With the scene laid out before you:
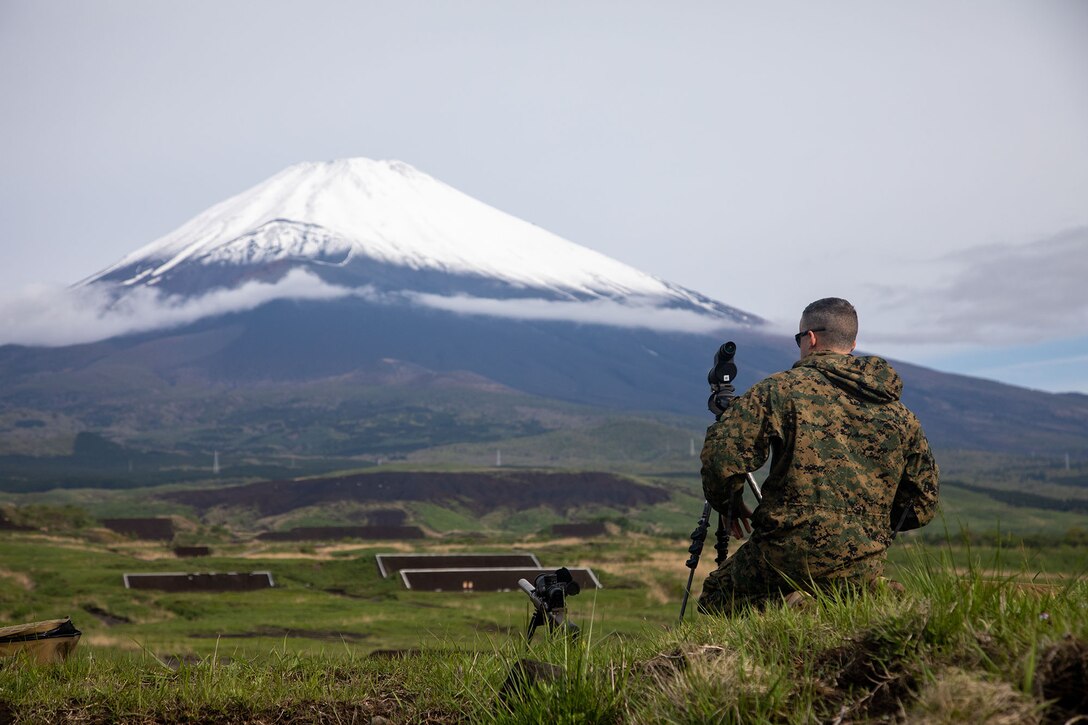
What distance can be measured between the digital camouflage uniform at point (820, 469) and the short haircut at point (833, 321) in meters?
0.13

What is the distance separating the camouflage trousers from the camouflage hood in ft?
3.17

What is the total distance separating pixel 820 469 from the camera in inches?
247

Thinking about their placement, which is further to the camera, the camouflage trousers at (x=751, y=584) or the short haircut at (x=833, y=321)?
the short haircut at (x=833, y=321)

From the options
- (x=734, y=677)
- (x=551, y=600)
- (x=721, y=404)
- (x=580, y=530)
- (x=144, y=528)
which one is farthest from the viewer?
(x=580, y=530)

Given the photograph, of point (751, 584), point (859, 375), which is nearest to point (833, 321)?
point (859, 375)

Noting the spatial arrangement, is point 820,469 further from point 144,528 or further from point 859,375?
point 144,528

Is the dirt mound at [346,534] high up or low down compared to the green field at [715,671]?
down

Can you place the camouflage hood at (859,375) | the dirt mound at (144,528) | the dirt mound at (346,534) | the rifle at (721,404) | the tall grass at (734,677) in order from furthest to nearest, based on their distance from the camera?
1. the dirt mound at (346,534)
2. the dirt mound at (144,528)
3. the rifle at (721,404)
4. the camouflage hood at (859,375)
5. the tall grass at (734,677)

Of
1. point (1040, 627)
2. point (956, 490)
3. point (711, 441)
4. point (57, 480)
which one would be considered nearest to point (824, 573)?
point (711, 441)

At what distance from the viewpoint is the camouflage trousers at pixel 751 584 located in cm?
621

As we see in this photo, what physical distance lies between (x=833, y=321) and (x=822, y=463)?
2.92 ft

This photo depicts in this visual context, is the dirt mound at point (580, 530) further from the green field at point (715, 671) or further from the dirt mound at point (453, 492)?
the green field at point (715, 671)

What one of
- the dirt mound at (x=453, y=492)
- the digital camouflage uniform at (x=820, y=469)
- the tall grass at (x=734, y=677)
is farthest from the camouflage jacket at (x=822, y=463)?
the dirt mound at (x=453, y=492)

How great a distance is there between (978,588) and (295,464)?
17653 cm
